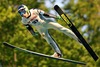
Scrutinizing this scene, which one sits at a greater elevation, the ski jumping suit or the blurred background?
the blurred background

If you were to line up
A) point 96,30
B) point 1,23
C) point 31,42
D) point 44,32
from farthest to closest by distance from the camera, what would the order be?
1. point 96,30
2. point 31,42
3. point 1,23
4. point 44,32

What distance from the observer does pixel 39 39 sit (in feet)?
94.9

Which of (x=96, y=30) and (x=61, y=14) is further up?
(x=96, y=30)

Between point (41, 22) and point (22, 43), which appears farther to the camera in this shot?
point (22, 43)

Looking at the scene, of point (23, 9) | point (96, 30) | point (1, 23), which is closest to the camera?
point (23, 9)

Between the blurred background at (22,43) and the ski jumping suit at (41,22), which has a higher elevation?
the blurred background at (22,43)

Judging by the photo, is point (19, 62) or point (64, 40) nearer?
point (19, 62)

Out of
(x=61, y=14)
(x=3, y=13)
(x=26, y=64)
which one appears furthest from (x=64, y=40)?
(x=61, y=14)

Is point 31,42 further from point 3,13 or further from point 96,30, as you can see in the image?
point 96,30

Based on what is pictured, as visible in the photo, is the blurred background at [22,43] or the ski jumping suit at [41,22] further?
the blurred background at [22,43]

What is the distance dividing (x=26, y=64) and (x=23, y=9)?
15.3 metres

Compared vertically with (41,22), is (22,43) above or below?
above

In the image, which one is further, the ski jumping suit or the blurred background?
the blurred background

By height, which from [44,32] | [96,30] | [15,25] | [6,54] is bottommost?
[44,32]
